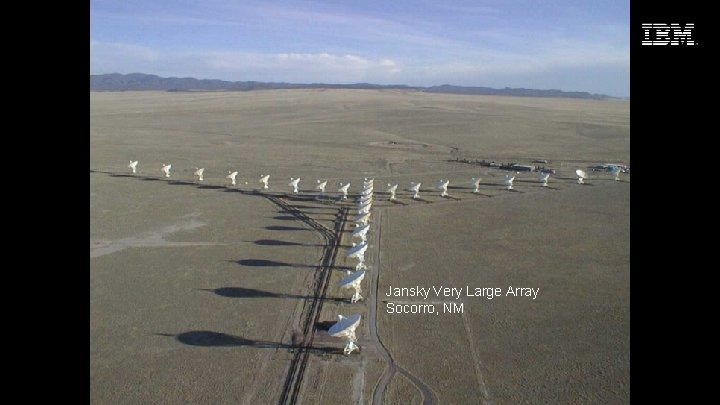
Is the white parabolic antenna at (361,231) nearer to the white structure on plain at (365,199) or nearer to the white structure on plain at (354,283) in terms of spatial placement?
the white structure on plain at (365,199)

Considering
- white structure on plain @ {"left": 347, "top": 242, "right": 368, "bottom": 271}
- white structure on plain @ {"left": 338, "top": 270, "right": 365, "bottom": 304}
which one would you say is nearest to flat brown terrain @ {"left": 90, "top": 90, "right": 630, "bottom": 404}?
white structure on plain @ {"left": 338, "top": 270, "right": 365, "bottom": 304}

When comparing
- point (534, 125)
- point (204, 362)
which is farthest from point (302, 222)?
point (534, 125)

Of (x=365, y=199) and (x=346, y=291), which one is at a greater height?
(x=365, y=199)

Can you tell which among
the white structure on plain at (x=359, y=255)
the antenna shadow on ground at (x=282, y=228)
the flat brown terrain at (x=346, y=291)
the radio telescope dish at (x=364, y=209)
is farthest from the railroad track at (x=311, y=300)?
the radio telescope dish at (x=364, y=209)

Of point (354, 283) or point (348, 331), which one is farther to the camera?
point (354, 283)

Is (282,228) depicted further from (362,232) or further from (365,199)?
(365,199)

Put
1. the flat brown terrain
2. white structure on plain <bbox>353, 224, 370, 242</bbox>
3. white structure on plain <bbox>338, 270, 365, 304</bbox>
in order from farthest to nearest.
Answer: white structure on plain <bbox>353, 224, 370, 242</bbox>
white structure on plain <bbox>338, 270, 365, 304</bbox>
the flat brown terrain

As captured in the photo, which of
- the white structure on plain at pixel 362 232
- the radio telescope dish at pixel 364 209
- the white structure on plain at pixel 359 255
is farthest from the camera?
the radio telescope dish at pixel 364 209

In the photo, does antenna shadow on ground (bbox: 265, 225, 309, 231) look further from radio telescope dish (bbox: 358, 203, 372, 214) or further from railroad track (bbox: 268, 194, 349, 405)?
radio telescope dish (bbox: 358, 203, 372, 214)

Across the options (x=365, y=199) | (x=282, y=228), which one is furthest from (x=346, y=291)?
(x=365, y=199)
